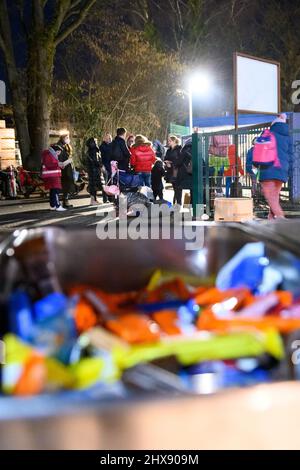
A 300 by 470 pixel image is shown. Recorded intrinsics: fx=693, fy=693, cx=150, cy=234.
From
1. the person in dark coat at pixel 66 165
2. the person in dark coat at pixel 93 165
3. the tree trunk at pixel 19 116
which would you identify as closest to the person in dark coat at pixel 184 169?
the person in dark coat at pixel 66 165

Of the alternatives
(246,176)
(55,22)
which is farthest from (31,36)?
(246,176)

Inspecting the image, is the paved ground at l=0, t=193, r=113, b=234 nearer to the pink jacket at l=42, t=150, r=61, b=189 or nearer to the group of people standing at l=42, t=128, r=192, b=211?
the group of people standing at l=42, t=128, r=192, b=211

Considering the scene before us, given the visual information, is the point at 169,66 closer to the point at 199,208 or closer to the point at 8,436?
the point at 199,208

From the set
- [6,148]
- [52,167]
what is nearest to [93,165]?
[52,167]

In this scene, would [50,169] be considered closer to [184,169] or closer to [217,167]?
[184,169]

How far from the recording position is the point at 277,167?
10797 millimetres

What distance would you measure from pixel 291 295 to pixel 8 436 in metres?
1.44

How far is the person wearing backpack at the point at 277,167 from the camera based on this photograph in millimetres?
10656

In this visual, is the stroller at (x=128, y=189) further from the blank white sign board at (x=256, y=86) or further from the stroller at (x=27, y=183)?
the stroller at (x=27, y=183)

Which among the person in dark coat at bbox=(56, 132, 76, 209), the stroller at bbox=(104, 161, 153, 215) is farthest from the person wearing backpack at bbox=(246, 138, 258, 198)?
the person in dark coat at bbox=(56, 132, 76, 209)

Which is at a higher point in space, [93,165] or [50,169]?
[93,165]

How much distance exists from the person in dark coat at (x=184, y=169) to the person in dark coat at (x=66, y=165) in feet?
8.66

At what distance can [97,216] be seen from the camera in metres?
14.3

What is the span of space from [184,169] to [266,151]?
11.6 feet
